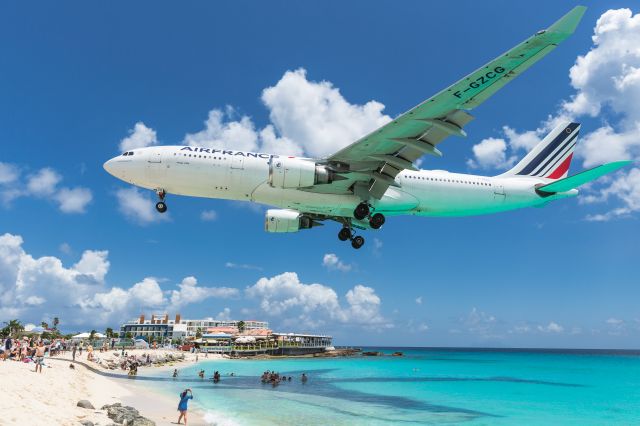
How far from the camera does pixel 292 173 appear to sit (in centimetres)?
2388

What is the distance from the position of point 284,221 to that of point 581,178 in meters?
17.3

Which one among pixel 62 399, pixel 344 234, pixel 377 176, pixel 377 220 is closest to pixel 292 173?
pixel 377 176

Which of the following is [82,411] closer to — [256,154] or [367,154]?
[256,154]

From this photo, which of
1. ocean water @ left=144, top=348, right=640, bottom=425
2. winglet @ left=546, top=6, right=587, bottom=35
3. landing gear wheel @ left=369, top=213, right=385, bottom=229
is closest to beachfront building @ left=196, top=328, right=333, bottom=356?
ocean water @ left=144, top=348, right=640, bottom=425

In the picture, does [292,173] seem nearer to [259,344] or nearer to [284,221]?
[284,221]

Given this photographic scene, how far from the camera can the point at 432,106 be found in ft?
68.9

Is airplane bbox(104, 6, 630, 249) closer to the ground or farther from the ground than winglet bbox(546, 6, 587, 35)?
closer to the ground

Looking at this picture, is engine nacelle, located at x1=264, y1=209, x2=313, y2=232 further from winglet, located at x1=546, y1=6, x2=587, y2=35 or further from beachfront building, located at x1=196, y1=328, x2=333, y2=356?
beachfront building, located at x1=196, y1=328, x2=333, y2=356

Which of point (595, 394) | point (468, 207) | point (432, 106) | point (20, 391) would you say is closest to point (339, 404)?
point (468, 207)

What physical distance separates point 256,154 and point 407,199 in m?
8.88

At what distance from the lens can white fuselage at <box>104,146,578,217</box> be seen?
2436 cm

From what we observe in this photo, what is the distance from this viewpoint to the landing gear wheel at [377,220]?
2798 centimetres

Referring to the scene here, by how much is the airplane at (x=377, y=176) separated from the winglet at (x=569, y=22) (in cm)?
3

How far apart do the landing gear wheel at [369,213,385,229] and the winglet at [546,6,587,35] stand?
1350cm
